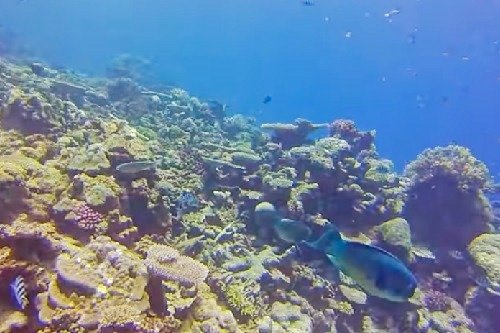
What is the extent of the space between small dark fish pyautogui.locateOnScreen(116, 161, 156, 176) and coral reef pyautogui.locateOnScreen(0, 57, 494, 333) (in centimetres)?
2

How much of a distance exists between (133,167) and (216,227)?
225 cm

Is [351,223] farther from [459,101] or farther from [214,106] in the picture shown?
[459,101]

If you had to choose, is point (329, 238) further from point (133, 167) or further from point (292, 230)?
point (133, 167)

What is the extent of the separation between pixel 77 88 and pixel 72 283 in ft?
42.7

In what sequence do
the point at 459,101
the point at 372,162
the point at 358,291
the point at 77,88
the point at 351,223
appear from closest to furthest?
the point at 358,291, the point at 351,223, the point at 372,162, the point at 77,88, the point at 459,101

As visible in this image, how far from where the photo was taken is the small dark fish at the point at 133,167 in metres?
7.05

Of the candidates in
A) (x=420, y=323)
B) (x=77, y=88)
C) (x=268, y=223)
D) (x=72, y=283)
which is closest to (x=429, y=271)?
(x=420, y=323)

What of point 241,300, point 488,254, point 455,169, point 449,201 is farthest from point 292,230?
point 455,169

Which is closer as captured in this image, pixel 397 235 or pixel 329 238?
pixel 329 238

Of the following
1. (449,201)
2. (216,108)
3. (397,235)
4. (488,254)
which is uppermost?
(216,108)

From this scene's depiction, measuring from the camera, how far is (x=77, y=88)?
53.5 ft

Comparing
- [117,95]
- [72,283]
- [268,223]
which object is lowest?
[72,283]

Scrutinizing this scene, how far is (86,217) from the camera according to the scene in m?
6.27

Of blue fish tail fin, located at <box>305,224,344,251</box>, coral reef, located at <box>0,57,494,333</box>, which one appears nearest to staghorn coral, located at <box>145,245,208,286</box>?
coral reef, located at <box>0,57,494,333</box>
